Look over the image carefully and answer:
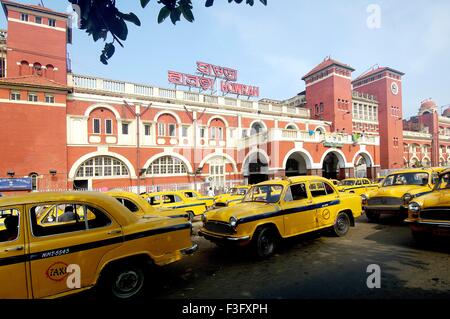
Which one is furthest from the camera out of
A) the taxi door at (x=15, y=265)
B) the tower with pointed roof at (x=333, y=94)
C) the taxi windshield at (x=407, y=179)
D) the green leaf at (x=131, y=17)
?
the tower with pointed roof at (x=333, y=94)

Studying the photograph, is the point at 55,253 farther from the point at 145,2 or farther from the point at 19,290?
the point at 145,2

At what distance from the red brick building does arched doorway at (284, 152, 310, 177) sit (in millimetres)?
160

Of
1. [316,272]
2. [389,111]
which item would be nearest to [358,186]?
[316,272]

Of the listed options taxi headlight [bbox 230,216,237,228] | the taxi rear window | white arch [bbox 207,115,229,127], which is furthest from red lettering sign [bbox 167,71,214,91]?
the taxi rear window

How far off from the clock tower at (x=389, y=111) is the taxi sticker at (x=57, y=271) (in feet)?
144

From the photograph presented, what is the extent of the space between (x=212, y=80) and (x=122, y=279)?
1072 inches

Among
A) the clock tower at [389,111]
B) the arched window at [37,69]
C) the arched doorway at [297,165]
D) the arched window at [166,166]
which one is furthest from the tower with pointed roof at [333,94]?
the arched window at [37,69]

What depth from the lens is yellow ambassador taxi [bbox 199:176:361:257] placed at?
5.80m

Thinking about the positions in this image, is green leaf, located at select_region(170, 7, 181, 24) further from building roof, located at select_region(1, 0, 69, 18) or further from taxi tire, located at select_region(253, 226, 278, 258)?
building roof, located at select_region(1, 0, 69, 18)

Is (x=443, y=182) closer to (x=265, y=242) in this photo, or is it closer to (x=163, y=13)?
(x=265, y=242)

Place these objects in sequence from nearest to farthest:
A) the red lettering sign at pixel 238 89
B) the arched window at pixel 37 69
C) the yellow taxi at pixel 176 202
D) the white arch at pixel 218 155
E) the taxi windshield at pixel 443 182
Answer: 1. the taxi windshield at pixel 443 182
2. the yellow taxi at pixel 176 202
3. the arched window at pixel 37 69
4. the white arch at pixel 218 155
5. the red lettering sign at pixel 238 89

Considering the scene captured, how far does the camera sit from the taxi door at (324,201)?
7078 millimetres

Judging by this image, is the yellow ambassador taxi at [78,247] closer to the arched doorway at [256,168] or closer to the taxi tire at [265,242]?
the taxi tire at [265,242]
